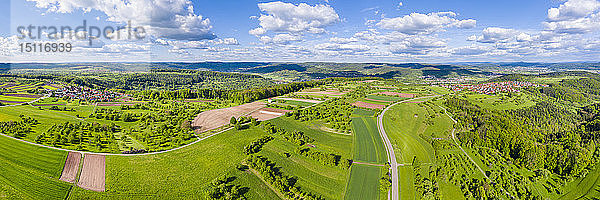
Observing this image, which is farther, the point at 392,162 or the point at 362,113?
the point at 362,113

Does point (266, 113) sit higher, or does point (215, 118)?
point (266, 113)

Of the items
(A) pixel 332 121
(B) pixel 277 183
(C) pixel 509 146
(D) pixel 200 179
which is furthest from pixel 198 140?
(C) pixel 509 146

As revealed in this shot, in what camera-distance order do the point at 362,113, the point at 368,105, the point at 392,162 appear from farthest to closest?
1. the point at 368,105
2. the point at 362,113
3. the point at 392,162

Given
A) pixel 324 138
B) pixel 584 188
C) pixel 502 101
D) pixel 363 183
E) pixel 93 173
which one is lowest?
pixel 584 188

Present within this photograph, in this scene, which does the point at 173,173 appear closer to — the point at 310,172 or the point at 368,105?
the point at 310,172

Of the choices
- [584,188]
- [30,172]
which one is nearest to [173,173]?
[30,172]

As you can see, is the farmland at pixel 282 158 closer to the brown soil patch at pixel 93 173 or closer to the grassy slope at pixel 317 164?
the brown soil patch at pixel 93 173

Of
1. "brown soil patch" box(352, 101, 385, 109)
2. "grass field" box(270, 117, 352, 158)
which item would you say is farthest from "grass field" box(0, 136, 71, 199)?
"brown soil patch" box(352, 101, 385, 109)

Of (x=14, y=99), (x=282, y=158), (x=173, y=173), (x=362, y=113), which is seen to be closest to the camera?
(x=173, y=173)
